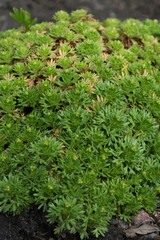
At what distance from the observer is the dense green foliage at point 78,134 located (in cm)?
238

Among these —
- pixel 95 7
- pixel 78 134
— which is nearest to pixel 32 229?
pixel 78 134

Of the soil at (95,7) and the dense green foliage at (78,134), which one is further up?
the soil at (95,7)

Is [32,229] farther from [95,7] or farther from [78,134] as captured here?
[95,7]

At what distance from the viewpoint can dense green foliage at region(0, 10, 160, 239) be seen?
2.38m

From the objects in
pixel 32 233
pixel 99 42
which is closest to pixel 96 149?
pixel 32 233

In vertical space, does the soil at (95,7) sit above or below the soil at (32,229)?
above

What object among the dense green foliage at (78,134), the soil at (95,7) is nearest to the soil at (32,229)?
the dense green foliage at (78,134)

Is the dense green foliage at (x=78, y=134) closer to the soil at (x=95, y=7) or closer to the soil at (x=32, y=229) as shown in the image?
the soil at (x=32, y=229)

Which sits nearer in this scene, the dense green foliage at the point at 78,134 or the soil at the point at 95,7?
the dense green foliage at the point at 78,134

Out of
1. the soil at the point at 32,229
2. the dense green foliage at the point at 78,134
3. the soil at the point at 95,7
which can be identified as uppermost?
the soil at the point at 95,7

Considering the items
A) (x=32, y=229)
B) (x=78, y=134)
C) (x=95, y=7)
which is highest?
(x=95, y=7)

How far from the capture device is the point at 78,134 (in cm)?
259

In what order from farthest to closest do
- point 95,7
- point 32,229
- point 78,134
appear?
point 95,7
point 78,134
point 32,229

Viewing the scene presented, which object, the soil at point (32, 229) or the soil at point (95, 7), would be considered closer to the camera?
the soil at point (32, 229)
